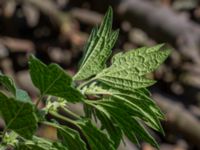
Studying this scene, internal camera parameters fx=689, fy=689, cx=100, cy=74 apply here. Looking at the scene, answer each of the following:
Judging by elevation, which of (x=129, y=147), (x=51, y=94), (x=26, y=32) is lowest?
(x=129, y=147)

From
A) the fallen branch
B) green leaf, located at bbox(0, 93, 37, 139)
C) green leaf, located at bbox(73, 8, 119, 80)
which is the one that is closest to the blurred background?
the fallen branch

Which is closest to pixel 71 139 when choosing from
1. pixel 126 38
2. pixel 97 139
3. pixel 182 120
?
pixel 97 139

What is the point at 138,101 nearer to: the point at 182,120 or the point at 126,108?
the point at 126,108

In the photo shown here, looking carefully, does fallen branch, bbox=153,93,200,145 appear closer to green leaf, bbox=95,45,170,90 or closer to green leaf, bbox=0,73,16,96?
green leaf, bbox=95,45,170,90

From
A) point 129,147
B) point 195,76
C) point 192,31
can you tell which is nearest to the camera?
point 129,147

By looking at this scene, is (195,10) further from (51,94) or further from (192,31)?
(51,94)

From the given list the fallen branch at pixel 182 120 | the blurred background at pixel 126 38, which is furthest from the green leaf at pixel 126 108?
the blurred background at pixel 126 38

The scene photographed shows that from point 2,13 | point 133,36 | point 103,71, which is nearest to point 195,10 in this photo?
point 133,36
